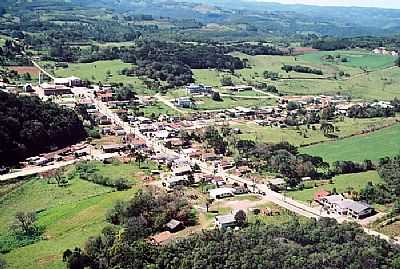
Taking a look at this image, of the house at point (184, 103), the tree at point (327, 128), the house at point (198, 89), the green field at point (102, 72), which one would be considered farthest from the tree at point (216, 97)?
the tree at point (327, 128)

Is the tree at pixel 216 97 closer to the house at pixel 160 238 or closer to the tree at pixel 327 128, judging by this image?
the tree at pixel 327 128

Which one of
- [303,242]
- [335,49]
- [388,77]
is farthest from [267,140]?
[335,49]

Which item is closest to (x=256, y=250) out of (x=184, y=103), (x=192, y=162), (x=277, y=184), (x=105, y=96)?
(x=277, y=184)

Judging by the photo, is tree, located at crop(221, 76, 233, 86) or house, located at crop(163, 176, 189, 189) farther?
tree, located at crop(221, 76, 233, 86)

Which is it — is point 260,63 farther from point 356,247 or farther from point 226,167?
point 356,247

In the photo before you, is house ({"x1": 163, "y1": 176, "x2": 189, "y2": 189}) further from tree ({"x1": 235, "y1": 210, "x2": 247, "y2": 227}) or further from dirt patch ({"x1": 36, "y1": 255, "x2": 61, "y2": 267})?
dirt patch ({"x1": 36, "y1": 255, "x2": 61, "y2": 267})

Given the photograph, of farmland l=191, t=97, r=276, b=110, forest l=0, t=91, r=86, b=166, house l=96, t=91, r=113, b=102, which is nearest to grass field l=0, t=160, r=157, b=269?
forest l=0, t=91, r=86, b=166

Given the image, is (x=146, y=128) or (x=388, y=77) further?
(x=388, y=77)

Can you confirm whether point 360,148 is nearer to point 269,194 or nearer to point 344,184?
point 344,184
